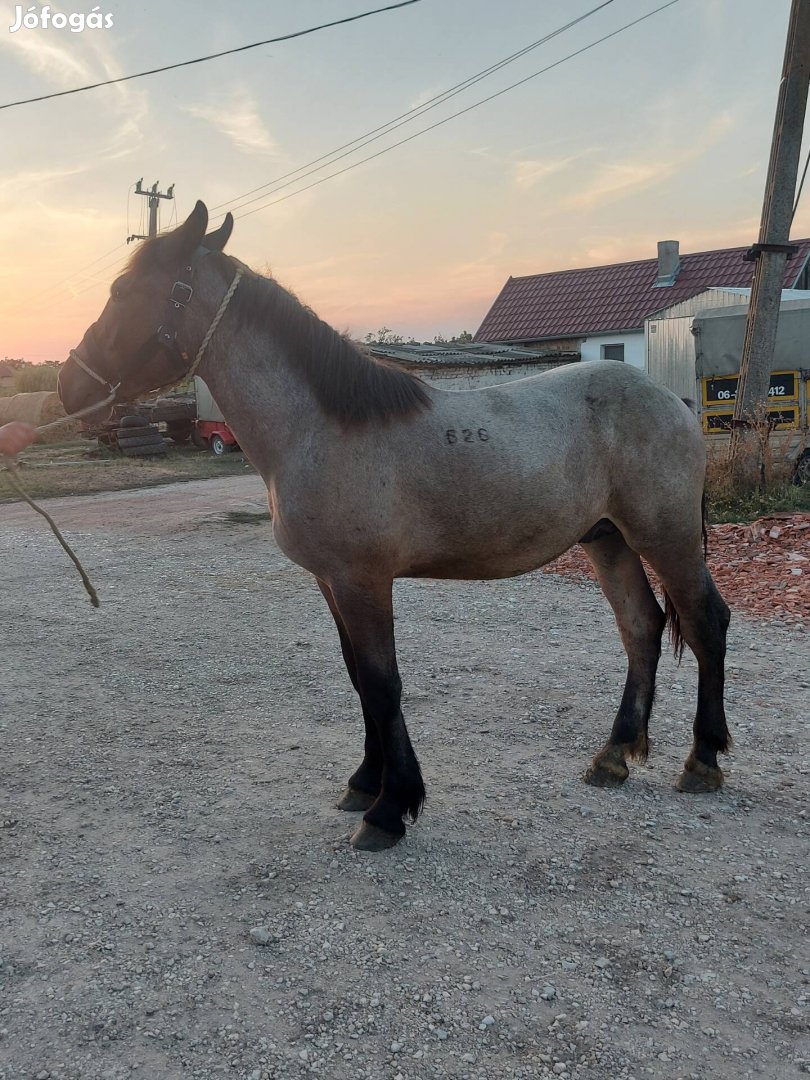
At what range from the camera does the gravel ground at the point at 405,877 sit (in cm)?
213

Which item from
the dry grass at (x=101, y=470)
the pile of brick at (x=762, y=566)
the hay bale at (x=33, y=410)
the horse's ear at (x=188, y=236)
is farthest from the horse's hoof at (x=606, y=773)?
the hay bale at (x=33, y=410)

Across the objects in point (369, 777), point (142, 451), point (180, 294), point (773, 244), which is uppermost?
point (773, 244)

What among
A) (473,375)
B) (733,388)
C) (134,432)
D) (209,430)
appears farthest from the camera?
(209,430)

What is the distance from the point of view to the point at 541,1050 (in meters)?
2.07

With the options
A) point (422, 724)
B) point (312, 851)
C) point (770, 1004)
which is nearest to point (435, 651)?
point (422, 724)

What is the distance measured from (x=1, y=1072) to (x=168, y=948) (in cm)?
56

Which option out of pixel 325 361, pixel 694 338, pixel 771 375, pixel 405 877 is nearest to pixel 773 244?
pixel 771 375

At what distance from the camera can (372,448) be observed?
3086mm

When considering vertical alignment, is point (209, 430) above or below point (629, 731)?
above

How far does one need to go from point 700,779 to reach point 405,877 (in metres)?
1.44

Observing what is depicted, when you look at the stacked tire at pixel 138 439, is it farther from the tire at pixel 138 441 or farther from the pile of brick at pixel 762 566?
the pile of brick at pixel 762 566

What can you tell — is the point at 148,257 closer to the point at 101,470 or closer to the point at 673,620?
the point at 673,620

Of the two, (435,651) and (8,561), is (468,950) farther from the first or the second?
(8,561)

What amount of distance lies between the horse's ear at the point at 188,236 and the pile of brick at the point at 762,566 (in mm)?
4852
